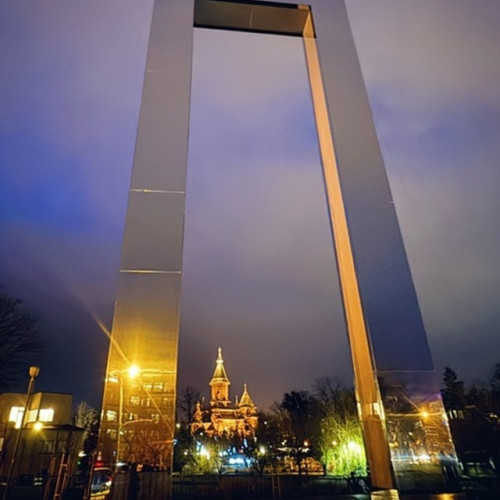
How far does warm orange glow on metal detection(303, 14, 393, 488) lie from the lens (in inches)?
107

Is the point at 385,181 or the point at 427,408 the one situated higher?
the point at 385,181

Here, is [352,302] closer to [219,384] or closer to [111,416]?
[111,416]

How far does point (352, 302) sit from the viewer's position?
321cm

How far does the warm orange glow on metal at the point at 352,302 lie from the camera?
2.72 m

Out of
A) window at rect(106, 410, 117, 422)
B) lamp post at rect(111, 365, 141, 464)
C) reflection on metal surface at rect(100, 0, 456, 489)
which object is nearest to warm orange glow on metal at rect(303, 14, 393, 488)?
reflection on metal surface at rect(100, 0, 456, 489)

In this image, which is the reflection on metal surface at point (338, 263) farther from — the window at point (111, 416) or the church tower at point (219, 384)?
the church tower at point (219, 384)

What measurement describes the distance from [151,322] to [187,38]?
114 inches

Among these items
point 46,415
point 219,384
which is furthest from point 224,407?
point 46,415

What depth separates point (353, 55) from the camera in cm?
377

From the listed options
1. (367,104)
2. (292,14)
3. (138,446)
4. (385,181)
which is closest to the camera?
(138,446)

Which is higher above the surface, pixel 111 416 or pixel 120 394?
pixel 120 394

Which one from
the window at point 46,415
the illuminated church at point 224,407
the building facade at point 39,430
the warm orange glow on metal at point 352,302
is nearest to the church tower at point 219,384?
the illuminated church at point 224,407

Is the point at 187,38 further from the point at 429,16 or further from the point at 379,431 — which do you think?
the point at 379,431

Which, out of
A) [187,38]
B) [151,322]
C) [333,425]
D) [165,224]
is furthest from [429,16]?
[333,425]
